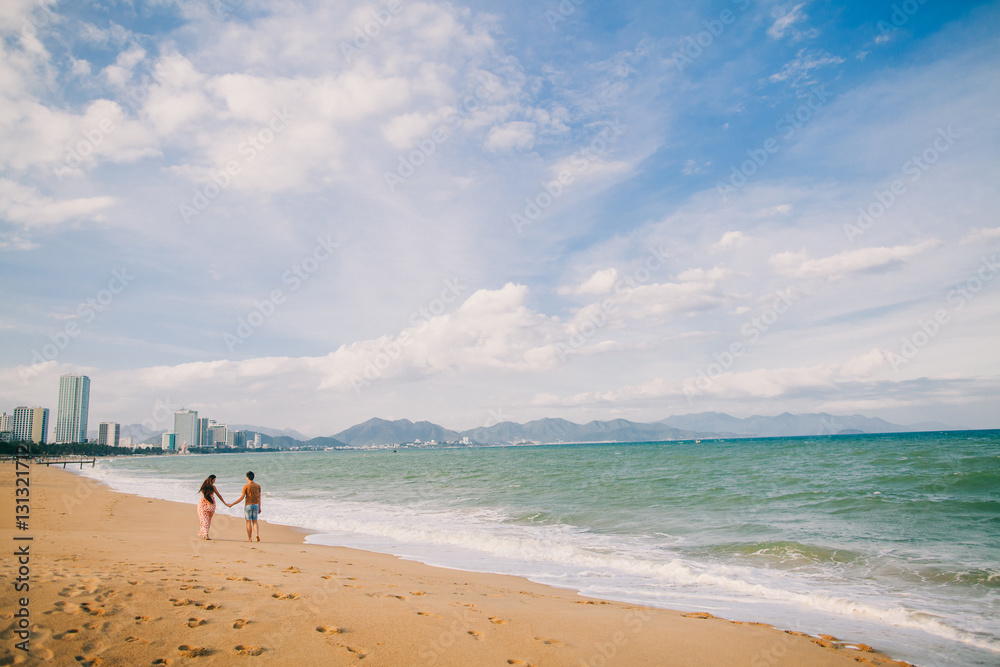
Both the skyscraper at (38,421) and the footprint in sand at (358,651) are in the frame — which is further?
the skyscraper at (38,421)

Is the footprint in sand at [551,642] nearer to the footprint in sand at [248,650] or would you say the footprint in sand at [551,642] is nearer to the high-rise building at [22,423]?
the footprint in sand at [248,650]

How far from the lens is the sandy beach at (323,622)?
195 inches

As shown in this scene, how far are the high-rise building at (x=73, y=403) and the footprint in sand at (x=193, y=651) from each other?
111 meters

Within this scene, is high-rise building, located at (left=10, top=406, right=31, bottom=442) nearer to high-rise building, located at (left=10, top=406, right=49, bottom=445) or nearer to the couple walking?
high-rise building, located at (left=10, top=406, right=49, bottom=445)

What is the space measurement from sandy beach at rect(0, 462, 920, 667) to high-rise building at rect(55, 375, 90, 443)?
10438 cm

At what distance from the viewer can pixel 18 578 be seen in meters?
6.05

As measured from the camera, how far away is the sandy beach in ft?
16.3

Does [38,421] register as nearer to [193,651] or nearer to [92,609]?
[92,609]

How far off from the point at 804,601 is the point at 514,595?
5.22 meters

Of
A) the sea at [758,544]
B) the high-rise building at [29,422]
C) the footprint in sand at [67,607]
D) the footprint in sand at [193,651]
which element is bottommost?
the sea at [758,544]

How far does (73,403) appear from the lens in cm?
9300

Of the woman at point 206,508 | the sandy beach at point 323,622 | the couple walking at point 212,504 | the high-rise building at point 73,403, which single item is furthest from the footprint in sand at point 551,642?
the high-rise building at point 73,403

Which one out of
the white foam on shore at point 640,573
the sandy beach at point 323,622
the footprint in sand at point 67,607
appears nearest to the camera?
the sandy beach at point 323,622

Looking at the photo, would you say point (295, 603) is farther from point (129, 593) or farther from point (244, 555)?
point (244, 555)
